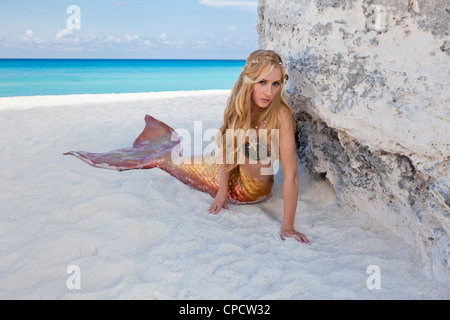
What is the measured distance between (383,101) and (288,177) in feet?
2.47

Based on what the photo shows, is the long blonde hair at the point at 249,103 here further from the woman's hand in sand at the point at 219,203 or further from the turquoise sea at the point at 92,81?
A: the turquoise sea at the point at 92,81

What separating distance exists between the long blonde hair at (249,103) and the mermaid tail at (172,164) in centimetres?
18

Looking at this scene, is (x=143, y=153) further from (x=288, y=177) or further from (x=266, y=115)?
(x=288, y=177)

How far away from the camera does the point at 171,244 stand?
213cm

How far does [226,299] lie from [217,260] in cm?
31

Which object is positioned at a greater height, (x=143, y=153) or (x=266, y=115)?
(x=266, y=115)

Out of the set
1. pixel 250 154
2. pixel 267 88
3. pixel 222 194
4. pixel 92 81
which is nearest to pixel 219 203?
pixel 222 194

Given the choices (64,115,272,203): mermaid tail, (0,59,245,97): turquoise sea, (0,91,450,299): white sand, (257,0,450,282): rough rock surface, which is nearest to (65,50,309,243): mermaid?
(64,115,272,203): mermaid tail

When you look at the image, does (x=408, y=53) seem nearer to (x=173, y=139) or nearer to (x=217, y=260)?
(x=217, y=260)

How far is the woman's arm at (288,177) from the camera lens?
230 centimetres

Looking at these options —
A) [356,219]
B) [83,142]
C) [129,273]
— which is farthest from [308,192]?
[83,142]

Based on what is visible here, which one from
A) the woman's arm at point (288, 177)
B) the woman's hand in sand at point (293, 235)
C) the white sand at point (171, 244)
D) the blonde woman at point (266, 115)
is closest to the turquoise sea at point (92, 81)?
the white sand at point (171, 244)

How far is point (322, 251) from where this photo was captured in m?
2.12

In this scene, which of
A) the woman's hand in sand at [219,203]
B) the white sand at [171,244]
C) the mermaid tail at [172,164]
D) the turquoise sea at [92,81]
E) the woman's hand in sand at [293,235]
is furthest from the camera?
the turquoise sea at [92,81]
